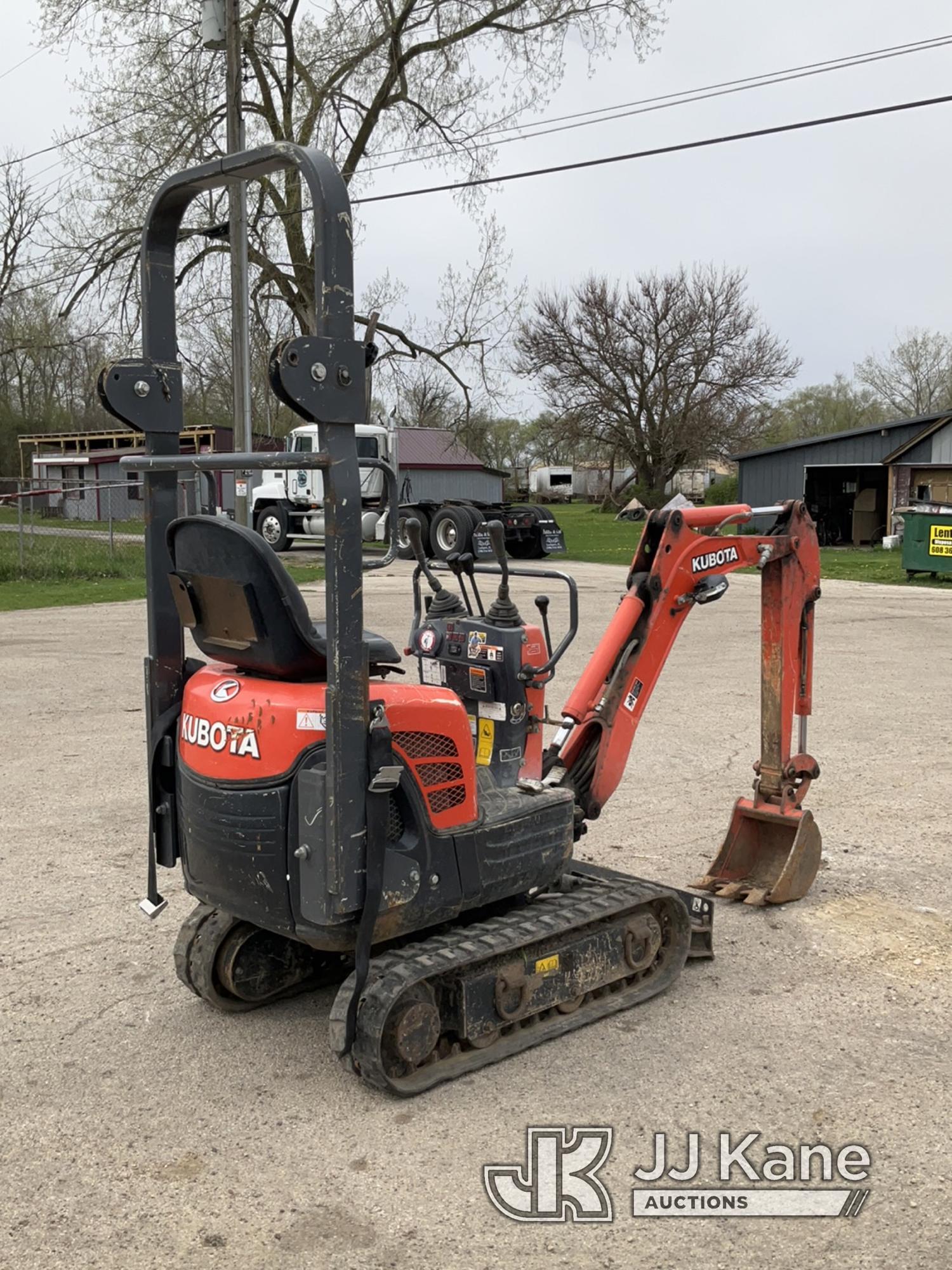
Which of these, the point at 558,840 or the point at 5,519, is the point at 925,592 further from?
the point at 5,519

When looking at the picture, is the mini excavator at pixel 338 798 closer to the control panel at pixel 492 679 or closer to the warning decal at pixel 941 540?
the control panel at pixel 492 679

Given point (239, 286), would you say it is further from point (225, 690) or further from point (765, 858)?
point (225, 690)

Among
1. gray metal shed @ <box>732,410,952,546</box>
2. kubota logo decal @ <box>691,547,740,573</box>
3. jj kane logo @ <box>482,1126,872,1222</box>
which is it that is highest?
gray metal shed @ <box>732,410,952,546</box>

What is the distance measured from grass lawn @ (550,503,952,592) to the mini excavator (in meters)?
10.6

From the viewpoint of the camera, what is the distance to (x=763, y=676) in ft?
18.9

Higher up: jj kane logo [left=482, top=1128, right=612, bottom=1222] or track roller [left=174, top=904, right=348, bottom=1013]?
track roller [left=174, top=904, right=348, bottom=1013]

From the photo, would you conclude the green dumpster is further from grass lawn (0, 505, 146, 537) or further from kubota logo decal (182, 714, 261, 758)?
grass lawn (0, 505, 146, 537)

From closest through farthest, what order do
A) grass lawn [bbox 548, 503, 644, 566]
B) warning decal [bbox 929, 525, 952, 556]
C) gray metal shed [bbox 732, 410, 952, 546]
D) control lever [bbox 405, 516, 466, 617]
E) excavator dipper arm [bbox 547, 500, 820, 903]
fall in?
excavator dipper arm [bbox 547, 500, 820, 903] < control lever [bbox 405, 516, 466, 617] < warning decal [bbox 929, 525, 952, 556] < grass lawn [bbox 548, 503, 644, 566] < gray metal shed [bbox 732, 410, 952, 546]

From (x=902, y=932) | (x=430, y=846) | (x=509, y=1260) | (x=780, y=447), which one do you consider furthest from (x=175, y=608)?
(x=780, y=447)

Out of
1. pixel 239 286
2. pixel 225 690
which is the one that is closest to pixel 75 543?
pixel 239 286

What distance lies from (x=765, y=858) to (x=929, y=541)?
59.1 ft

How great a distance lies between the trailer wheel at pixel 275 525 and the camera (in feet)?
92.0

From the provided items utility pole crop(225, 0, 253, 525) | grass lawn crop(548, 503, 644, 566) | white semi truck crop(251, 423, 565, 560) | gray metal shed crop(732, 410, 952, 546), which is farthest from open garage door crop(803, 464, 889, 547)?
utility pole crop(225, 0, 253, 525)

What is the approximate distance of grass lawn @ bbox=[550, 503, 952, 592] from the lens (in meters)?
23.4
